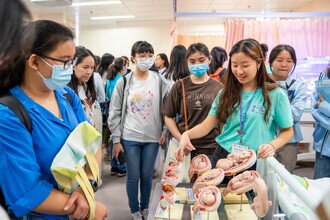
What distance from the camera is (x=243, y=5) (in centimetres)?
719

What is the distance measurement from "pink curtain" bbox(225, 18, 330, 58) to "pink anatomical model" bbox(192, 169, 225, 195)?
3110mm

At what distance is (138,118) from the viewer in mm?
2365

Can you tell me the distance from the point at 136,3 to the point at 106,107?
3.87 m

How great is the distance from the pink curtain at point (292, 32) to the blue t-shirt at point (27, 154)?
349 centimetres

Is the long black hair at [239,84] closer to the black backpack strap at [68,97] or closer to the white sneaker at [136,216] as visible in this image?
the black backpack strap at [68,97]

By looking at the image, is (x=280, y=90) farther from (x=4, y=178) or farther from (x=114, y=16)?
(x=114, y=16)

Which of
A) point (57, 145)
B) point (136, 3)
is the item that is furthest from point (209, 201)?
point (136, 3)

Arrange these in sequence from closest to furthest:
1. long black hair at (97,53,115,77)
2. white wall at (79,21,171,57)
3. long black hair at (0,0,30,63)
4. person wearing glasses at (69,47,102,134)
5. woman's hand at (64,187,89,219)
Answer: long black hair at (0,0,30,63)
woman's hand at (64,187,89,219)
person wearing glasses at (69,47,102,134)
long black hair at (97,53,115,77)
white wall at (79,21,171,57)

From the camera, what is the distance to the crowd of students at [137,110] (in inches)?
39.1

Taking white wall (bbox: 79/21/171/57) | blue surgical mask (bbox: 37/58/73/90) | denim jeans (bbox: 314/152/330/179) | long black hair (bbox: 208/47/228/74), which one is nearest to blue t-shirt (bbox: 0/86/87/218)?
blue surgical mask (bbox: 37/58/73/90)

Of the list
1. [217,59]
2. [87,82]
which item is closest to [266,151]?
[87,82]

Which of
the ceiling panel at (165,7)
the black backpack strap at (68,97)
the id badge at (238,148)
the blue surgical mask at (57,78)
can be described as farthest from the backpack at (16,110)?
the ceiling panel at (165,7)

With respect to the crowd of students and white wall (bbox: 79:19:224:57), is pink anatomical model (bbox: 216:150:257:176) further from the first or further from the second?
white wall (bbox: 79:19:224:57)

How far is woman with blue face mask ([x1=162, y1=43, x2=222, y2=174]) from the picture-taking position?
2.14m
